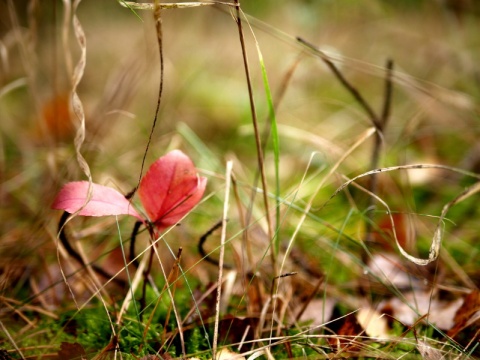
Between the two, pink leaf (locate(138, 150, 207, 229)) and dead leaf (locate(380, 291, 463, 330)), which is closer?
pink leaf (locate(138, 150, 207, 229))

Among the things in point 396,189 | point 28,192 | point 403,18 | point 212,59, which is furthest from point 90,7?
point 396,189

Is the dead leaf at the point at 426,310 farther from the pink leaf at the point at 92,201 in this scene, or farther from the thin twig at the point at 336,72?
the pink leaf at the point at 92,201

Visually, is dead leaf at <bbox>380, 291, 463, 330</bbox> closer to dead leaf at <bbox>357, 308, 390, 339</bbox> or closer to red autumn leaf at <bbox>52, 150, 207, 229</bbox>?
dead leaf at <bbox>357, 308, 390, 339</bbox>

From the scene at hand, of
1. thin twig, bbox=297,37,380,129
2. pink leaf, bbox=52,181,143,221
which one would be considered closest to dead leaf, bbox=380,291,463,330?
thin twig, bbox=297,37,380,129

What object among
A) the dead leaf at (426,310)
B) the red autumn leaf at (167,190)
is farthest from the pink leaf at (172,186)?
the dead leaf at (426,310)

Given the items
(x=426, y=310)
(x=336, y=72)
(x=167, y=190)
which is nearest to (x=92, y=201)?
(x=167, y=190)

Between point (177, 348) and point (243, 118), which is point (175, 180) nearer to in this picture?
point (177, 348)

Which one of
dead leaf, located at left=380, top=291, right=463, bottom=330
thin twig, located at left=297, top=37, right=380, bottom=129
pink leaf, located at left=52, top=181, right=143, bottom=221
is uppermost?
thin twig, located at left=297, top=37, right=380, bottom=129
